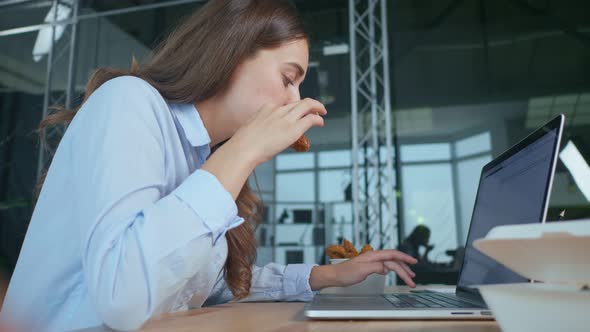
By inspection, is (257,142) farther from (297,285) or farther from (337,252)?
(337,252)

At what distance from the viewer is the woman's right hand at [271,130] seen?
1.98 feet

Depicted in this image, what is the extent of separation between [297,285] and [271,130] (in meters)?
0.52

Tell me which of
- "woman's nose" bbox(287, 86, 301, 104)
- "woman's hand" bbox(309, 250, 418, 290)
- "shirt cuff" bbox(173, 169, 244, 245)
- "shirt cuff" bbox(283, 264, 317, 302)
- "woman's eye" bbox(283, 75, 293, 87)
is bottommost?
"shirt cuff" bbox(283, 264, 317, 302)

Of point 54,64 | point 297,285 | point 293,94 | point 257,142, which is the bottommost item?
point 297,285

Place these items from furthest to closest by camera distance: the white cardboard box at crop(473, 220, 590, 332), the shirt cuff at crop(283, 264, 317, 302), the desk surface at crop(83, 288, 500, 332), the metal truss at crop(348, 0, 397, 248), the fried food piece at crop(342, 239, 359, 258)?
the metal truss at crop(348, 0, 397, 248), the fried food piece at crop(342, 239, 359, 258), the shirt cuff at crop(283, 264, 317, 302), the desk surface at crop(83, 288, 500, 332), the white cardboard box at crop(473, 220, 590, 332)

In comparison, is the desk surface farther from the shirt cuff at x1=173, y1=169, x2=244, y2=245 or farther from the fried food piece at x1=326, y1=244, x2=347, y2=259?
the fried food piece at x1=326, y1=244, x2=347, y2=259

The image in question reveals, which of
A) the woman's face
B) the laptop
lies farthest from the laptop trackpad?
the woman's face

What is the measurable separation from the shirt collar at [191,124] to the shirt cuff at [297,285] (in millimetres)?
372

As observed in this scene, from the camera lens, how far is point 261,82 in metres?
0.91

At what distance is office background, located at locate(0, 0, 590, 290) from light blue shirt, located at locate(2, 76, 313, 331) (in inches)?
150

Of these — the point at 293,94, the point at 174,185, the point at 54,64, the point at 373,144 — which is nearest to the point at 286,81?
the point at 293,94

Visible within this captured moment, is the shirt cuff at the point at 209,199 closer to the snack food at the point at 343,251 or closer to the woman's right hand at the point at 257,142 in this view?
the woman's right hand at the point at 257,142

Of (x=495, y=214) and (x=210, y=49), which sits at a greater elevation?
(x=210, y=49)

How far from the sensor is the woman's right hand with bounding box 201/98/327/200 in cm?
58
